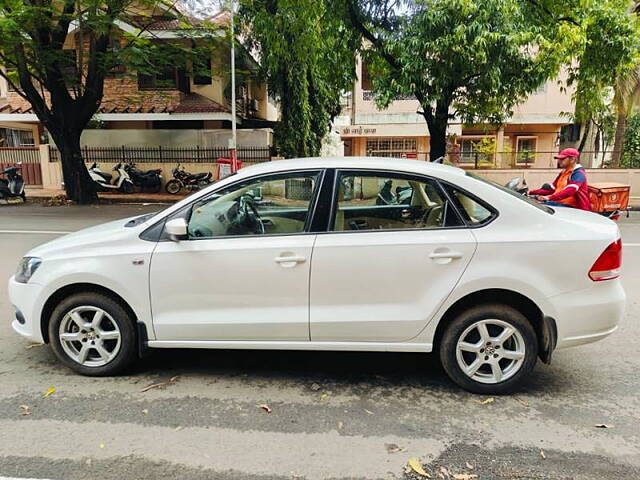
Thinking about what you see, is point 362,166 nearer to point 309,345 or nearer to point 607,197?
point 309,345

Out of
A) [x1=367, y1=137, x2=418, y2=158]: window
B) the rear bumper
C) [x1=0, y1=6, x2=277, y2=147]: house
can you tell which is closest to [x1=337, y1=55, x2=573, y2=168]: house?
[x1=367, y1=137, x2=418, y2=158]: window

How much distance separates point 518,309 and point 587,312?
0.43 metres

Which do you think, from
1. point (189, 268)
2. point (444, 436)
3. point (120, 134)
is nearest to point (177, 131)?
point (120, 134)

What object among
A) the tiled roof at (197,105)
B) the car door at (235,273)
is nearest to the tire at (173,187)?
the tiled roof at (197,105)

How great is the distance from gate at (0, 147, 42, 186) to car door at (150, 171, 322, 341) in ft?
66.4

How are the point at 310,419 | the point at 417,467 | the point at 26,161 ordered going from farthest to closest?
the point at 26,161, the point at 310,419, the point at 417,467

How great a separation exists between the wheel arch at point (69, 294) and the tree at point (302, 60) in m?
11.1

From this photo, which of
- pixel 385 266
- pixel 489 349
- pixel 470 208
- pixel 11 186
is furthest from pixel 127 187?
pixel 489 349

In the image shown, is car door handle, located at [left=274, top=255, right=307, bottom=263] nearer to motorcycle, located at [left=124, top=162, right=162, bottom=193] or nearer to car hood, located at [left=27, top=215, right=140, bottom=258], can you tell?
car hood, located at [left=27, top=215, right=140, bottom=258]

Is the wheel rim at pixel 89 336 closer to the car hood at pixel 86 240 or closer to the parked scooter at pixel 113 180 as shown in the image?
the car hood at pixel 86 240

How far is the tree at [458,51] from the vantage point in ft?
34.4

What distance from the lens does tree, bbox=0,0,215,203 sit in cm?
1248

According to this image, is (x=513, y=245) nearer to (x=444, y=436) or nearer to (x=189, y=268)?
(x=444, y=436)

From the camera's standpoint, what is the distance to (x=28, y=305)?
374 centimetres
